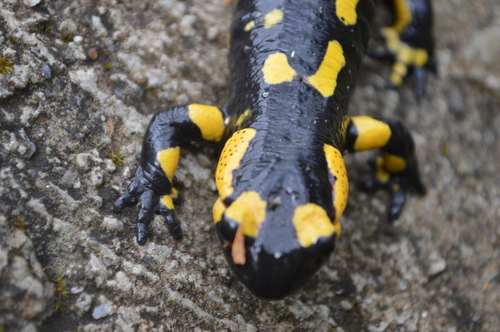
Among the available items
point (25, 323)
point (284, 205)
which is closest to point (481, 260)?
point (284, 205)

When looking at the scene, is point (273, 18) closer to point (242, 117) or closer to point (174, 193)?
point (242, 117)

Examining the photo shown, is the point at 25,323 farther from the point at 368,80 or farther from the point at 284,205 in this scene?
the point at 368,80

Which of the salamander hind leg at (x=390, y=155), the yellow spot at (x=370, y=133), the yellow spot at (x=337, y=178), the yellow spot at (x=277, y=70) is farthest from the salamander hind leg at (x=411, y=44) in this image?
the yellow spot at (x=337, y=178)

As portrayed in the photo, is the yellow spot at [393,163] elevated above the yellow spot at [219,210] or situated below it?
below

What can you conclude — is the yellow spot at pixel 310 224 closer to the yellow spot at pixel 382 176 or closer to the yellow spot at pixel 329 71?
the yellow spot at pixel 329 71

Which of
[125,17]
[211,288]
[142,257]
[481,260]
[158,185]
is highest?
[125,17]

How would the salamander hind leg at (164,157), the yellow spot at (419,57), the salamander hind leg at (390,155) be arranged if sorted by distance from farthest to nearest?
the yellow spot at (419,57) → the salamander hind leg at (390,155) → the salamander hind leg at (164,157)

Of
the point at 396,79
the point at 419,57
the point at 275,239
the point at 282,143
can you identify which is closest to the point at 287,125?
the point at 282,143
